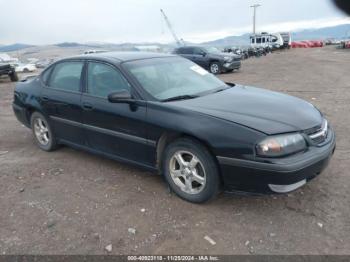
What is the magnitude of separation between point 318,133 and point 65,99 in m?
3.19

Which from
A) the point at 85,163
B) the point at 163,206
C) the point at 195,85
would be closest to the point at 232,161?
the point at 163,206

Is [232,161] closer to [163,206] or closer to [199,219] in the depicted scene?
[199,219]

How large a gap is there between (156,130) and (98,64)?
138 cm

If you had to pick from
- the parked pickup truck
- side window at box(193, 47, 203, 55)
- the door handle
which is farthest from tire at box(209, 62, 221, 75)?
the door handle

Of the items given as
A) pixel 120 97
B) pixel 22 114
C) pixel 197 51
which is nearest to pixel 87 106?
pixel 120 97

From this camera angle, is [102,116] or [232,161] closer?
[232,161]

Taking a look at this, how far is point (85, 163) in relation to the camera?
16.4ft

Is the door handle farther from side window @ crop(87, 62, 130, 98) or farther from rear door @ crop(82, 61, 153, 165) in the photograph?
side window @ crop(87, 62, 130, 98)

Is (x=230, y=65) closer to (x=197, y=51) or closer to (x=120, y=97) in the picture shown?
(x=197, y=51)

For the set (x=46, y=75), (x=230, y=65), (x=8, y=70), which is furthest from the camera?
(x=230, y=65)

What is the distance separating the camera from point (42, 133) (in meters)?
5.58

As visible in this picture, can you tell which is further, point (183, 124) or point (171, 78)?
point (171, 78)

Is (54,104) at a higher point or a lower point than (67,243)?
higher

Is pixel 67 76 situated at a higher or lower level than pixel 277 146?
higher
